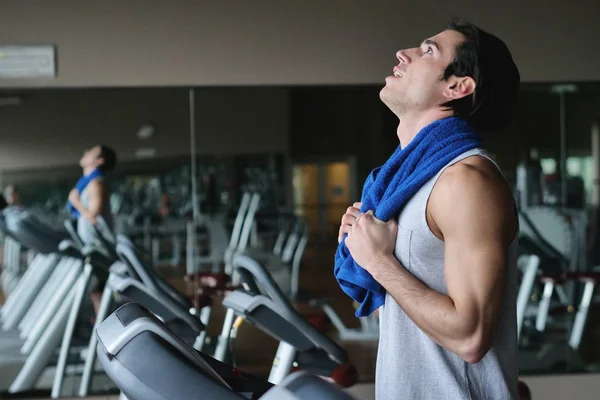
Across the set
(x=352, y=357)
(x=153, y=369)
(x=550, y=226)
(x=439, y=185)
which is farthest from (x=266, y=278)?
(x=550, y=226)

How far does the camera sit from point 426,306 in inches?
49.4

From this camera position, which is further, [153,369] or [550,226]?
[550,226]

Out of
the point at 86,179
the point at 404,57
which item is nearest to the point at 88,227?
the point at 86,179

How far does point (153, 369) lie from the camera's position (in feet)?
2.88

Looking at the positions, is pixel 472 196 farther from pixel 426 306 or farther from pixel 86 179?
pixel 86 179

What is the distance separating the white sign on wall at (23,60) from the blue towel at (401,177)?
10.3ft

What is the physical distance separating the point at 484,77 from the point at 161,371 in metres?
0.80

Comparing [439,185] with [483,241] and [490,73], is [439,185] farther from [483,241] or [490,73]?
[490,73]

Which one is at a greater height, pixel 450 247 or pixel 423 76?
pixel 423 76

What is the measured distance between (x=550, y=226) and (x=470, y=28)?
334 centimetres

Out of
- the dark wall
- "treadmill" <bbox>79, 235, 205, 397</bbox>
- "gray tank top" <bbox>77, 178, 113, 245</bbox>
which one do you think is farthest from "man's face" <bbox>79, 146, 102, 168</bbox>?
"treadmill" <bbox>79, 235, 205, 397</bbox>

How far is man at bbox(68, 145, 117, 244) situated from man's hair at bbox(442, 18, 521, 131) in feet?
10.7

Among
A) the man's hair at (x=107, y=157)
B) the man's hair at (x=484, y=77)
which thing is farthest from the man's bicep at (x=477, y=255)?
the man's hair at (x=107, y=157)

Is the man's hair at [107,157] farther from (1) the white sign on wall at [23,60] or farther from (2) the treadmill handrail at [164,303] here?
(2) the treadmill handrail at [164,303]
